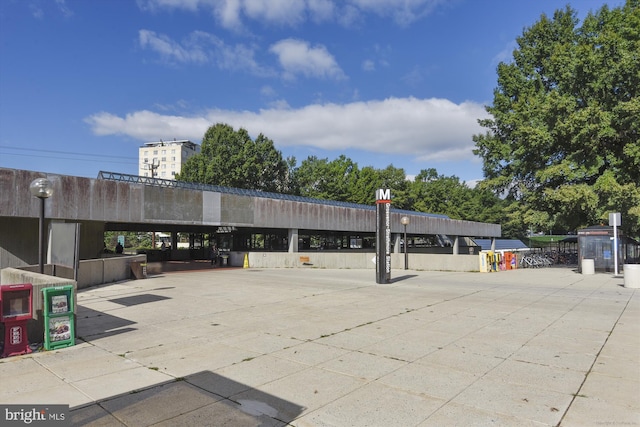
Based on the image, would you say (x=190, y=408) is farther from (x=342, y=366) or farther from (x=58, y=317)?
(x=58, y=317)

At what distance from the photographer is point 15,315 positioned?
672 centimetres

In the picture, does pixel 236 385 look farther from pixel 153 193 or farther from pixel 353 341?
pixel 153 193

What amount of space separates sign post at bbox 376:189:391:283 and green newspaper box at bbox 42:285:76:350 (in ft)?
38.8

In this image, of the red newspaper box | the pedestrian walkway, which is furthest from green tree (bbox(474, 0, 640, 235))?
the red newspaper box

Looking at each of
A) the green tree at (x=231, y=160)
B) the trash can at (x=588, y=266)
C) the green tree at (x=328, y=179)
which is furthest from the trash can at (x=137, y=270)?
the green tree at (x=328, y=179)

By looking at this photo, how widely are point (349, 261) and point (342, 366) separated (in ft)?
69.7

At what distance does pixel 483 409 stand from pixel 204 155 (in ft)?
192

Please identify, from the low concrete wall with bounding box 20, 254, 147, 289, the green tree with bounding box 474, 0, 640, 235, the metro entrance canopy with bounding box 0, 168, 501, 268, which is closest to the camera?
the low concrete wall with bounding box 20, 254, 147, 289

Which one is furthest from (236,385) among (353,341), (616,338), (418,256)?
(418,256)

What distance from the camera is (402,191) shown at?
76.7 meters

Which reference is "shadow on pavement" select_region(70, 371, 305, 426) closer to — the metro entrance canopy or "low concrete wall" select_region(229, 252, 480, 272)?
the metro entrance canopy
